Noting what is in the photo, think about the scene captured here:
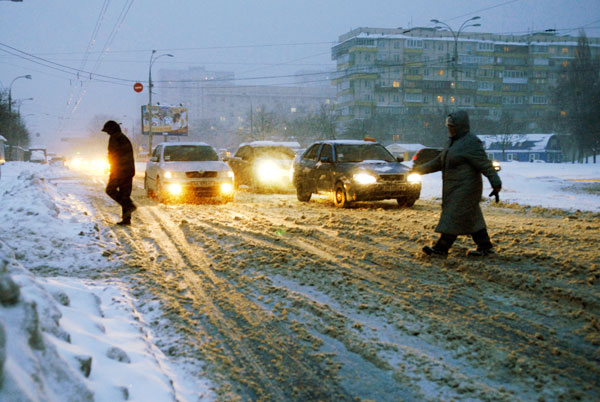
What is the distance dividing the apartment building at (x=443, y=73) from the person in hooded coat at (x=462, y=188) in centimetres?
9094

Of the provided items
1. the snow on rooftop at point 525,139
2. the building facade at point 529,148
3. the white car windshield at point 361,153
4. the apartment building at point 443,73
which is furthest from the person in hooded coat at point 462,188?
the apartment building at point 443,73

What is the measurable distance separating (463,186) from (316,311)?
111 inches

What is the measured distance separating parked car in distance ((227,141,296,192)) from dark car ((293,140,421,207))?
2.86 metres

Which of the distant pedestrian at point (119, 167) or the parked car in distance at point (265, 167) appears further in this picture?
the parked car in distance at point (265, 167)

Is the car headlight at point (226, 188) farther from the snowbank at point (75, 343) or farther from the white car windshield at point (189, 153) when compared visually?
the snowbank at point (75, 343)

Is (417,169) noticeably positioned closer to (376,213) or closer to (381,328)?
(381,328)

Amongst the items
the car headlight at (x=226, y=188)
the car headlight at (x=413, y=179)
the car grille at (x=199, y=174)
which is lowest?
the car headlight at (x=226, y=188)

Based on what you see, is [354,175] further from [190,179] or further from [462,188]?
[462,188]

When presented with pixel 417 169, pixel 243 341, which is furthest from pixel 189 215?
pixel 243 341

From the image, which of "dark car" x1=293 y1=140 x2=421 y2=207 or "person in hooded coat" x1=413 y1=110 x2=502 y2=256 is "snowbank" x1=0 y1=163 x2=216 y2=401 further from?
"dark car" x1=293 y1=140 x2=421 y2=207

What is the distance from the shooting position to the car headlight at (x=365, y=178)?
463 inches

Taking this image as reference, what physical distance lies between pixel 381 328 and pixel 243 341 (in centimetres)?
107

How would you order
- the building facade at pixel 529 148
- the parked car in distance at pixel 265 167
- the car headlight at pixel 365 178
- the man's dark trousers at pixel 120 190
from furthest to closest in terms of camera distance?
the building facade at pixel 529 148, the parked car in distance at pixel 265 167, the car headlight at pixel 365 178, the man's dark trousers at pixel 120 190

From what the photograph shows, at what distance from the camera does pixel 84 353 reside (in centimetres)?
274
